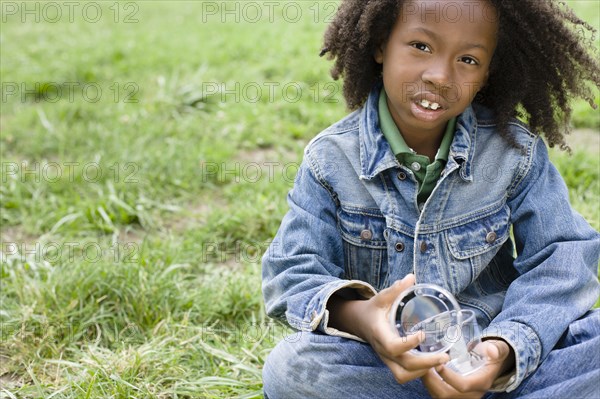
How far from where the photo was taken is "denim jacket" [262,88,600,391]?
2.24m

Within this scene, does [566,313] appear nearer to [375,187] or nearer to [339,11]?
[375,187]

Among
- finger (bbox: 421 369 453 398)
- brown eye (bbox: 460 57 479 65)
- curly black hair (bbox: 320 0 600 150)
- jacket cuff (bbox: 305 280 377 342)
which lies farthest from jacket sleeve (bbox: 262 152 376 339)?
brown eye (bbox: 460 57 479 65)

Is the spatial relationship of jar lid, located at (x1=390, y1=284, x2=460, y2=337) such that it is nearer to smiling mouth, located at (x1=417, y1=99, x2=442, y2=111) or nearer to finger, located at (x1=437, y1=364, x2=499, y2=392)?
finger, located at (x1=437, y1=364, x2=499, y2=392)

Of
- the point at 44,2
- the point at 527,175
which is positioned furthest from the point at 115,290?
the point at 44,2

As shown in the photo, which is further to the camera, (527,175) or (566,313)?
(527,175)

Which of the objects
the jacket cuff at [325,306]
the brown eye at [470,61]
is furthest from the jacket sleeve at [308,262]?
the brown eye at [470,61]

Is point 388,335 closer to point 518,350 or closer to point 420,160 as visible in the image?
point 518,350

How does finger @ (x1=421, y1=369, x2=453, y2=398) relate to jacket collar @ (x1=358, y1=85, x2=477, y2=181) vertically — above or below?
below

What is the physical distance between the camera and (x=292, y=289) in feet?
7.33

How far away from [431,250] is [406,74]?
1.60ft

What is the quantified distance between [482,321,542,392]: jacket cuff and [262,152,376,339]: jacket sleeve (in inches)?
13.5

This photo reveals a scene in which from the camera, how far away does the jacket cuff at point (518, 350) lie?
206 centimetres

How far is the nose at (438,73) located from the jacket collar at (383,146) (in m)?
0.20

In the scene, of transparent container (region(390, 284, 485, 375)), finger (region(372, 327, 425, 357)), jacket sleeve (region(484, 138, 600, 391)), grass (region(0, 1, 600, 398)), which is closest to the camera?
finger (region(372, 327, 425, 357))
